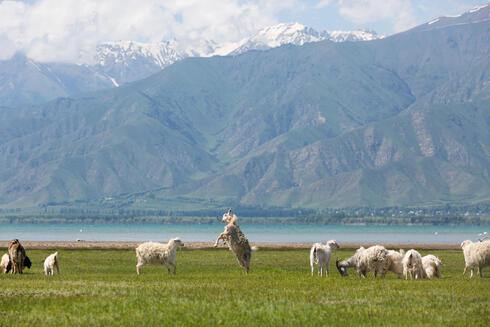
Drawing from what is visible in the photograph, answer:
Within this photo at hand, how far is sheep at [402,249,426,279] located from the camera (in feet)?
131

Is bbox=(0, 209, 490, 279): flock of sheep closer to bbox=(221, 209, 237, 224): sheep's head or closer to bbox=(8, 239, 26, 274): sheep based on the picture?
bbox=(221, 209, 237, 224): sheep's head

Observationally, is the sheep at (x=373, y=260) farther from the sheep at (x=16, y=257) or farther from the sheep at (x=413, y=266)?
the sheep at (x=16, y=257)

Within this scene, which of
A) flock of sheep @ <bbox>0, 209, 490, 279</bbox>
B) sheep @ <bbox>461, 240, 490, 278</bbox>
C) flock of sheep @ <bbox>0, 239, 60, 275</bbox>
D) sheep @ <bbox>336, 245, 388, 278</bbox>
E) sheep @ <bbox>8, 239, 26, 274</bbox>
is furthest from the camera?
sheep @ <bbox>8, 239, 26, 274</bbox>

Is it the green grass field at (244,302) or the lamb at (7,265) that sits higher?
the lamb at (7,265)

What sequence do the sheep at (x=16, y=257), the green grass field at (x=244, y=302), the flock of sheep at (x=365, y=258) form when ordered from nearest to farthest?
the green grass field at (x=244, y=302), the flock of sheep at (x=365, y=258), the sheep at (x=16, y=257)

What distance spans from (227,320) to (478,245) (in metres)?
21.2

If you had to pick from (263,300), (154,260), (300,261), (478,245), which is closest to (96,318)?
(263,300)

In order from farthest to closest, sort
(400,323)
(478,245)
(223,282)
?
(478,245), (223,282), (400,323)

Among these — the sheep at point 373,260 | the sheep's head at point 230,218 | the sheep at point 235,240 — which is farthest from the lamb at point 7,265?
the sheep at point 373,260

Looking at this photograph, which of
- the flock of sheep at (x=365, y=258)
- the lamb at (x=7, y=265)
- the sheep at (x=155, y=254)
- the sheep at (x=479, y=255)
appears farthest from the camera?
the lamb at (x=7, y=265)

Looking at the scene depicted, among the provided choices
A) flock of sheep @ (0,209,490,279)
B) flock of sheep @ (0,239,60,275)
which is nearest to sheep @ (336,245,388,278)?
flock of sheep @ (0,209,490,279)

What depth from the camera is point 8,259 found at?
155ft

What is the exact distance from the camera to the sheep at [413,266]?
39.8 m

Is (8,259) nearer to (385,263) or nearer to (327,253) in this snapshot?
(327,253)
